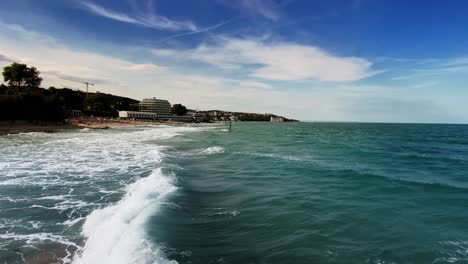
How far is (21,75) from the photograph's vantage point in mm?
92938

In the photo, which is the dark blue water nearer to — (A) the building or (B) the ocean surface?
(B) the ocean surface

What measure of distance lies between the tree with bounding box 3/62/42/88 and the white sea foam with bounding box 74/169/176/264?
321ft

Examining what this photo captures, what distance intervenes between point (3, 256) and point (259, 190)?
35.1ft

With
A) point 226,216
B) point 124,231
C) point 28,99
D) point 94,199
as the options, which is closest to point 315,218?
point 226,216

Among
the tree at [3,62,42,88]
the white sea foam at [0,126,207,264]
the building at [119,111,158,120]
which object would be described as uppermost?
the tree at [3,62,42,88]

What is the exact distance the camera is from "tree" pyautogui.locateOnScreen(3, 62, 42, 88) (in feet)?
298

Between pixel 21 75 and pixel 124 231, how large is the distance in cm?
10376

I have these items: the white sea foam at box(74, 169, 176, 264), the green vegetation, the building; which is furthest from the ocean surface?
the building

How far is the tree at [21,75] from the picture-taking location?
90.9 meters

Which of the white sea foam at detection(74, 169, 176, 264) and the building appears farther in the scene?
the building

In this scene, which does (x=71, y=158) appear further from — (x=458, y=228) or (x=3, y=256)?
(x=458, y=228)

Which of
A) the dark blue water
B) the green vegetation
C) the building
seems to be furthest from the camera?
the building

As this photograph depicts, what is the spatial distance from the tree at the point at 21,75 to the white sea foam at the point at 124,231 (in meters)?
97.8

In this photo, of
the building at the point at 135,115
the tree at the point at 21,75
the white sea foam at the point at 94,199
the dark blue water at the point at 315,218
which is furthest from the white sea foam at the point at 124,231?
the building at the point at 135,115
